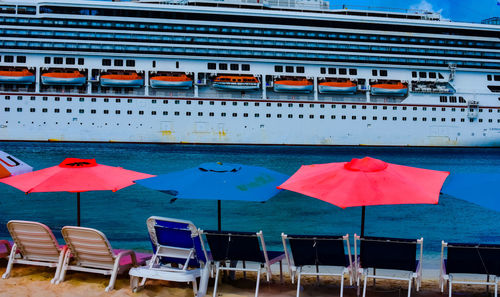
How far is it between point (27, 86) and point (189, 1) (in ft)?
35.7

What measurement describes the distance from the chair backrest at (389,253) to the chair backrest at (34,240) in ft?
9.21

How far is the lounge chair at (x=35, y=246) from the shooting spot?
4.76 meters

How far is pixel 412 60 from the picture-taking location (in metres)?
32.6

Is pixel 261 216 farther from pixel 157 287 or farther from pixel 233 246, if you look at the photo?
pixel 233 246

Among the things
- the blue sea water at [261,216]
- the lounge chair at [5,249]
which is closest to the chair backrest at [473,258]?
the blue sea water at [261,216]

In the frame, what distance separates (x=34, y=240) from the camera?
4855 mm

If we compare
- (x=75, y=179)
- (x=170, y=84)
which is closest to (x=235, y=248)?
(x=75, y=179)

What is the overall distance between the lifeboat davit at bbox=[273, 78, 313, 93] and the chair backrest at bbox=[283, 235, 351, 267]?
85.1 ft

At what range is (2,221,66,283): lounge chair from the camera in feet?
15.6

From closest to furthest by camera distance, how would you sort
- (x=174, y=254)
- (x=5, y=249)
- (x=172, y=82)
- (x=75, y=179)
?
(x=174, y=254), (x=75, y=179), (x=5, y=249), (x=172, y=82)

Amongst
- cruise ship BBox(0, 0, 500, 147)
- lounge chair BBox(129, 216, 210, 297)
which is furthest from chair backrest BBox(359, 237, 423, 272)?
cruise ship BBox(0, 0, 500, 147)

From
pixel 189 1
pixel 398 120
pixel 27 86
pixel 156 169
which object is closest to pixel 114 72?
pixel 27 86

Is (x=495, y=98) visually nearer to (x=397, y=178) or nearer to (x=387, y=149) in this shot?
(x=387, y=149)

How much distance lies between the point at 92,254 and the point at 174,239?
81cm
